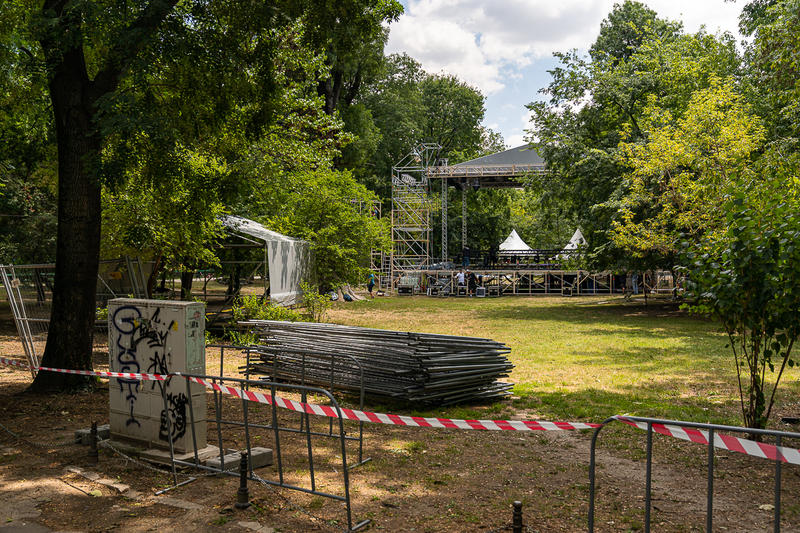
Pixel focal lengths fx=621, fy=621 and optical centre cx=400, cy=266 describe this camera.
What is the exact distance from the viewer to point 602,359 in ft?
44.3

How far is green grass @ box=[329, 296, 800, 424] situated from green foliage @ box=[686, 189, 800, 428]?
58 centimetres

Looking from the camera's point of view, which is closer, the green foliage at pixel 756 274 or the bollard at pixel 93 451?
the green foliage at pixel 756 274

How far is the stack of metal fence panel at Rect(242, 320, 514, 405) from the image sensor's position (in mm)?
8805

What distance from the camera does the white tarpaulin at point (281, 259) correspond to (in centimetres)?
1673

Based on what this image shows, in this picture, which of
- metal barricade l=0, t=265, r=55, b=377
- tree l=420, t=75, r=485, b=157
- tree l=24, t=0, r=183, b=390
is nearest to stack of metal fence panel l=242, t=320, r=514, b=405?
tree l=24, t=0, r=183, b=390

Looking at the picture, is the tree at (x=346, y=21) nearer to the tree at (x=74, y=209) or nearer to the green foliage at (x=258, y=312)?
the tree at (x=74, y=209)

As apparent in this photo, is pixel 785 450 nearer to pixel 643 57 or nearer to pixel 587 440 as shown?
pixel 587 440

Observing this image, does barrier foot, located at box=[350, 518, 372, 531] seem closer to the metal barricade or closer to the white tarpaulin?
the metal barricade

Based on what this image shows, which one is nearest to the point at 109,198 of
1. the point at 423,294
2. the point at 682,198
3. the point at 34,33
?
the point at 34,33

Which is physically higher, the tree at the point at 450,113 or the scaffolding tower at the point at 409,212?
the tree at the point at 450,113

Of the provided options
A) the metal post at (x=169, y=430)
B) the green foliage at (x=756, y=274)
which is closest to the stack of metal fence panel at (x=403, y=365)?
the metal post at (x=169, y=430)

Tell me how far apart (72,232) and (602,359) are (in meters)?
10.5

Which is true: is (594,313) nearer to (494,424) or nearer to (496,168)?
(496,168)

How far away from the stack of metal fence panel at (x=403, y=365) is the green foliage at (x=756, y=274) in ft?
11.1
